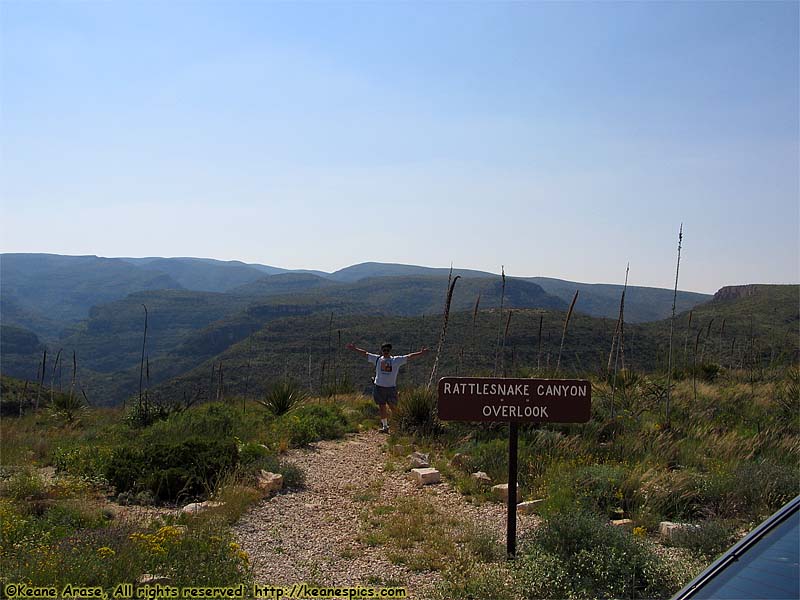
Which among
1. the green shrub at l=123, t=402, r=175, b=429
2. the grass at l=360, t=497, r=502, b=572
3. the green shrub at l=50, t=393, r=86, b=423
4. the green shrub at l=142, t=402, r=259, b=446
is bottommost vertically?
the green shrub at l=50, t=393, r=86, b=423

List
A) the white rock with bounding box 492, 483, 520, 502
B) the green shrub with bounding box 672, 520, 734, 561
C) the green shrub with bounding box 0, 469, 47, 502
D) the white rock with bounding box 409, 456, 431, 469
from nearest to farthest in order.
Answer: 1. the green shrub with bounding box 672, 520, 734, 561
2. the green shrub with bounding box 0, 469, 47, 502
3. the white rock with bounding box 492, 483, 520, 502
4. the white rock with bounding box 409, 456, 431, 469

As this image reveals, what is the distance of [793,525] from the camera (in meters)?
2.18

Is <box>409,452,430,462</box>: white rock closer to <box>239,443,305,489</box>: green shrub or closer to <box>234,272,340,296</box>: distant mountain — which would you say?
<box>239,443,305,489</box>: green shrub

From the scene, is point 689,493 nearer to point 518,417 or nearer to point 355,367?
point 518,417

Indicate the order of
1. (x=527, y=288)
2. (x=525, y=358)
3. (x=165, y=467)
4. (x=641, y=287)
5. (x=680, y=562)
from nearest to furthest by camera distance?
(x=680, y=562)
(x=165, y=467)
(x=525, y=358)
(x=527, y=288)
(x=641, y=287)

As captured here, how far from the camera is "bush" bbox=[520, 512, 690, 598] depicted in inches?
177

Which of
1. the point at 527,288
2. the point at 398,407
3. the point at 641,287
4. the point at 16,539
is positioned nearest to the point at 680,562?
the point at 16,539

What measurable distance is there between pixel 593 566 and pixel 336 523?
9.20ft

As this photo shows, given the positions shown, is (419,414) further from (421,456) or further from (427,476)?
(427,476)

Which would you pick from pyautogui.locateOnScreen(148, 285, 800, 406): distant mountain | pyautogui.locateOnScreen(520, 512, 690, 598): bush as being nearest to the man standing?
pyautogui.locateOnScreen(520, 512, 690, 598): bush

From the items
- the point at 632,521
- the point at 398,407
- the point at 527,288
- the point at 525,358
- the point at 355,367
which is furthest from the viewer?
the point at 527,288

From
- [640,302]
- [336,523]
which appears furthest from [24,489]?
[640,302]

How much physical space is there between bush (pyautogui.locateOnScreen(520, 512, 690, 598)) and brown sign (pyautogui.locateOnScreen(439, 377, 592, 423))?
1.00 meters

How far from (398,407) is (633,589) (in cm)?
747
